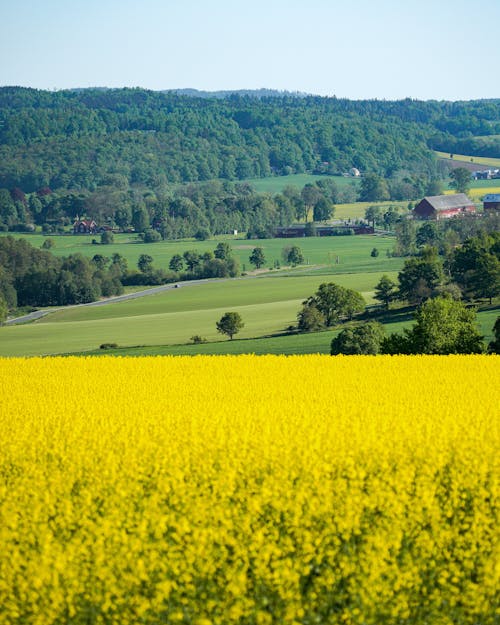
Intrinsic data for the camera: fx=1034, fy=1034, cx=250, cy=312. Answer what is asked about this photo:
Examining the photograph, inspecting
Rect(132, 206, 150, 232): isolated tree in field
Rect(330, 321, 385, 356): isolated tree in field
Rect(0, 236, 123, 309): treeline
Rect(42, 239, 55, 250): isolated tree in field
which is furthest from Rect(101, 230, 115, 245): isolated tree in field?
Rect(330, 321, 385, 356): isolated tree in field

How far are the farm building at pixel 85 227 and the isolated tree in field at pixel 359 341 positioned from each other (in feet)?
406

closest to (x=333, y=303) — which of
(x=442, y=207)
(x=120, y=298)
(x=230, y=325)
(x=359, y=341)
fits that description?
(x=230, y=325)

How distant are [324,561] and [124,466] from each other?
367cm

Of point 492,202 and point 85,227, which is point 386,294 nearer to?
point 85,227

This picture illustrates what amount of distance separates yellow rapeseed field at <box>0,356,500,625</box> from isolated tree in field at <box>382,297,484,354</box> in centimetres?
2217

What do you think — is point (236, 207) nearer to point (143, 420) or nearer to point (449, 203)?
point (449, 203)

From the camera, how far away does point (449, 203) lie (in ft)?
620

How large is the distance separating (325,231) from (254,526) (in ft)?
507

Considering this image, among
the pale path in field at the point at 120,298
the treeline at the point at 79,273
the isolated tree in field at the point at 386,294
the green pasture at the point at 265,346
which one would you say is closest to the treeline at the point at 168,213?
the treeline at the point at 79,273

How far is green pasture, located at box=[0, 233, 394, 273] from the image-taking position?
434ft

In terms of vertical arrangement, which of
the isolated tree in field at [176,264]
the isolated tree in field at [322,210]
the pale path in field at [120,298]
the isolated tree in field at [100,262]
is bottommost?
the pale path in field at [120,298]

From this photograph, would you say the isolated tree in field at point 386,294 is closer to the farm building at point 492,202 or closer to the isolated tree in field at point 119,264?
the isolated tree in field at point 119,264

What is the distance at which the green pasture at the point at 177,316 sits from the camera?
2904 inches

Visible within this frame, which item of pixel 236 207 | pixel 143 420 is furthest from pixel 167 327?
pixel 236 207
